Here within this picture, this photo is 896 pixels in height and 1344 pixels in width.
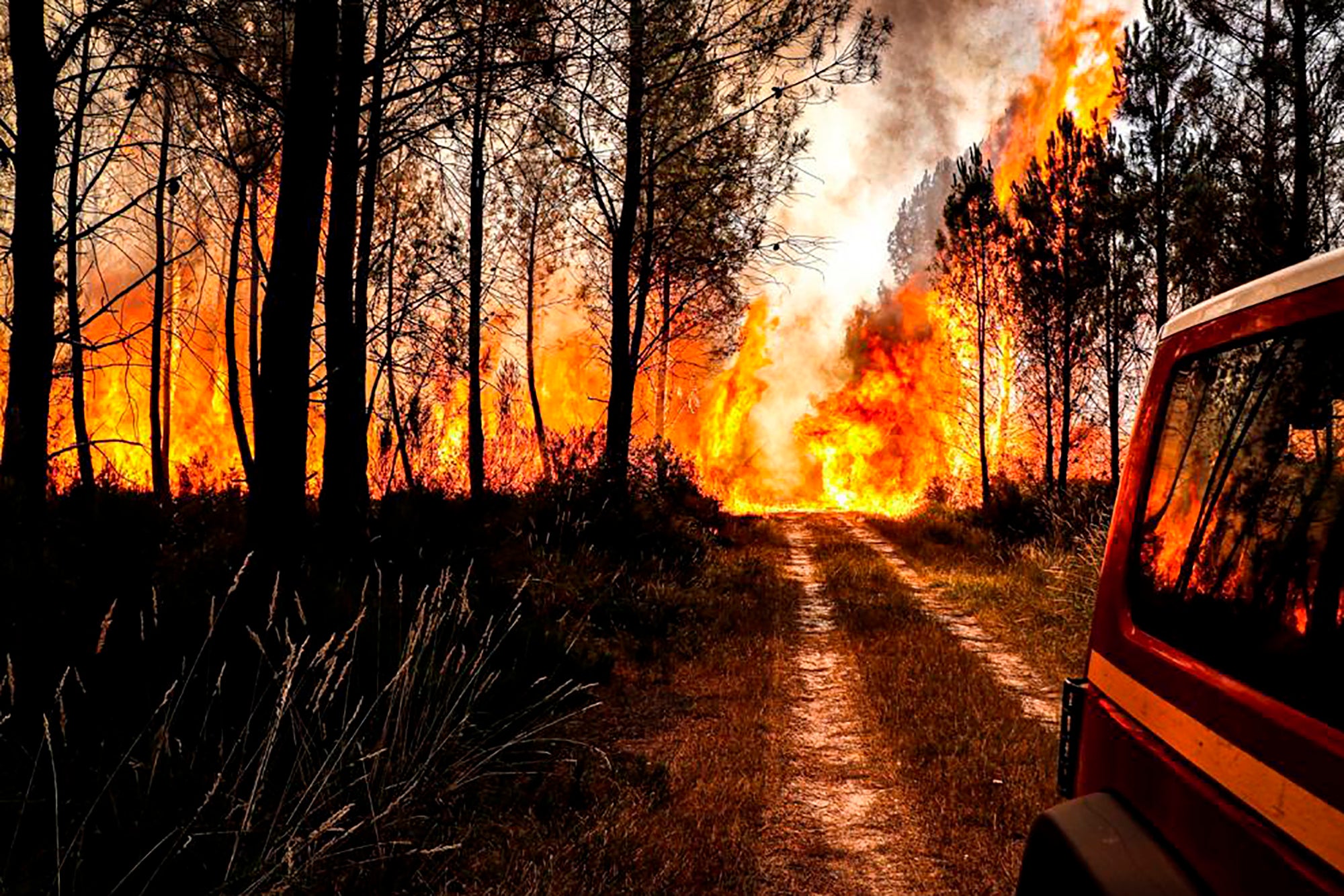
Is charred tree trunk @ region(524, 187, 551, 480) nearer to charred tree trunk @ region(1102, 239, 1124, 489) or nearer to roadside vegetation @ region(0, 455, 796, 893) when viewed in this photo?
charred tree trunk @ region(1102, 239, 1124, 489)

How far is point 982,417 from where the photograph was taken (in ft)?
78.5

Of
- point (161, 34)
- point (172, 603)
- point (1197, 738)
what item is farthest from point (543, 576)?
point (1197, 738)

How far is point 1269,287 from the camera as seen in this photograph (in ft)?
4.95

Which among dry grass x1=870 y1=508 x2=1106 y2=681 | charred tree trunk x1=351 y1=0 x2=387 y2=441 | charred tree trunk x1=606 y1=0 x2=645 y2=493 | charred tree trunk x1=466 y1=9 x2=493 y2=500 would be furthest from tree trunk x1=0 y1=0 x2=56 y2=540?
dry grass x1=870 y1=508 x2=1106 y2=681

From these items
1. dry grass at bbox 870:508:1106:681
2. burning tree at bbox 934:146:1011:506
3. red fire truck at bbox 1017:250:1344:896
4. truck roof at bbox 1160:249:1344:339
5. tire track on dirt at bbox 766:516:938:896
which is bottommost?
tire track on dirt at bbox 766:516:938:896

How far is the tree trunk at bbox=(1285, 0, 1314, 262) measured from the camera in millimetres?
10023

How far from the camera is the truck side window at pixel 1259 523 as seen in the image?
50.9 inches

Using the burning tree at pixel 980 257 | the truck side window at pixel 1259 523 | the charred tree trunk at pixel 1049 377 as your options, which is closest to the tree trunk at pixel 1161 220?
the charred tree trunk at pixel 1049 377

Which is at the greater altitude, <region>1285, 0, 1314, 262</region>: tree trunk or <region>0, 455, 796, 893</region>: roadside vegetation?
<region>1285, 0, 1314, 262</region>: tree trunk

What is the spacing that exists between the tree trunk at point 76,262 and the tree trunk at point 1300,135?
12410 millimetres

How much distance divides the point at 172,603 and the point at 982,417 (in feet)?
74.0

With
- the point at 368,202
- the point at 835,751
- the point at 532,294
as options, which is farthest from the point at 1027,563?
the point at 532,294

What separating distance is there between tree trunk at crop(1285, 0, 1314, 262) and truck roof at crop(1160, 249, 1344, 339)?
1052 centimetres

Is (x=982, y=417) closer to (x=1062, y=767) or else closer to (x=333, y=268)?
(x=333, y=268)
